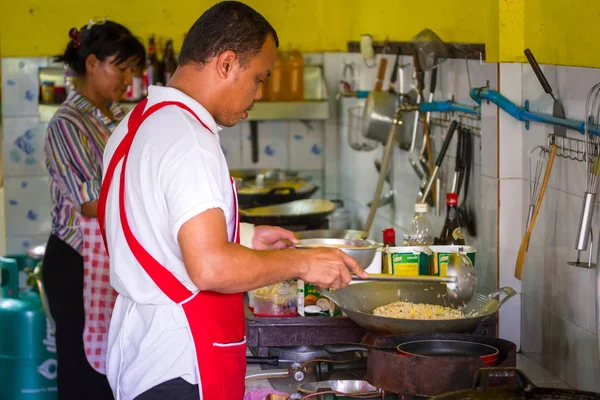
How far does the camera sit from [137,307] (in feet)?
6.45

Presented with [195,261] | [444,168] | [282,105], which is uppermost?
[282,105]

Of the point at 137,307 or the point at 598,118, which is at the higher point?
the point at 598,118

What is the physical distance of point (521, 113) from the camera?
285 cm

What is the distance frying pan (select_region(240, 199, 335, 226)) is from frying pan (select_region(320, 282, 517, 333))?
161 cm

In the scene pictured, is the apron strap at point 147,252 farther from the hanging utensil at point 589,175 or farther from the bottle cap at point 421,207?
the bottle cap at point 421,207

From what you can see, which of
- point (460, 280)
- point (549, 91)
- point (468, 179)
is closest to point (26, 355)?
point (468, 179)

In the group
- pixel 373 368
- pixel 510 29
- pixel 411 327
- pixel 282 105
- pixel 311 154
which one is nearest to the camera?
pixel 373 368

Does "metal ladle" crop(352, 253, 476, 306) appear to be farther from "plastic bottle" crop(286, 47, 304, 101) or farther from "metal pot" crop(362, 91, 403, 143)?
"plastic bottle" crop(286, 47, 304, 101)

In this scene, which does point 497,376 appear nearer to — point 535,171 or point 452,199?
point 535,171

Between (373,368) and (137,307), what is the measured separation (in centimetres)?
59


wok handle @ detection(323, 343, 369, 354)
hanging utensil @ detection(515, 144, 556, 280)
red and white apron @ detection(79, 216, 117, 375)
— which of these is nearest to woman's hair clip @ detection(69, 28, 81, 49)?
red and white apron @ detection(79, 216, 117, 375)

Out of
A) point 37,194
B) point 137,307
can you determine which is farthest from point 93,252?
point 37,194

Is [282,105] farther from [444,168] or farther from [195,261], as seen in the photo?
[195,261]

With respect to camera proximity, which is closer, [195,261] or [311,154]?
[195,261]
